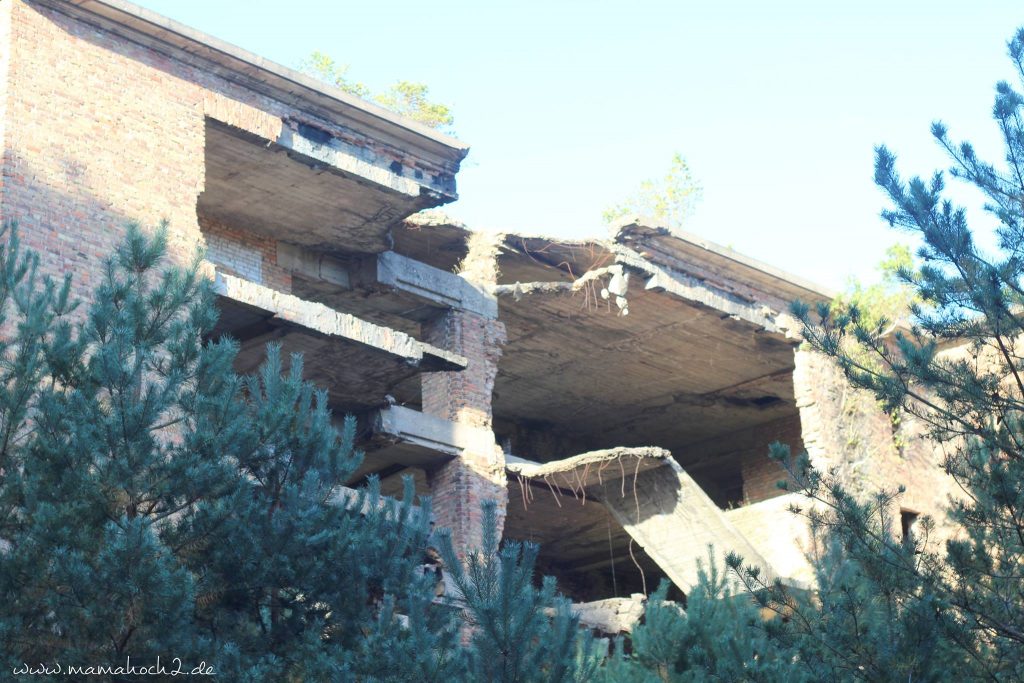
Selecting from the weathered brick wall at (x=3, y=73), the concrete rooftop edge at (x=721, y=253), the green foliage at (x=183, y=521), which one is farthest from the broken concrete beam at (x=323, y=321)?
the green foliage at (x=183, y=521)

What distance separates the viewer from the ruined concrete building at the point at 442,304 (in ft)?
43.9

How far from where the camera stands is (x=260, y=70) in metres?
14.4

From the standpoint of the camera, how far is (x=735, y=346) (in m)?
20.8

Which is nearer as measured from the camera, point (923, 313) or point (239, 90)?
point (923, 313)

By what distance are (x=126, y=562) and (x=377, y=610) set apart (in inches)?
66.0

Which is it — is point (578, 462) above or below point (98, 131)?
below

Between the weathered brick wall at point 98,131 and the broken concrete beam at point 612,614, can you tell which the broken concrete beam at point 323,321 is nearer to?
the weathered brick wall at point 98,131

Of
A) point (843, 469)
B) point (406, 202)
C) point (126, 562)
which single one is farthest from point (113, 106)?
point (843, 469)

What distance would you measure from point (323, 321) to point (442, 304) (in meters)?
2.93

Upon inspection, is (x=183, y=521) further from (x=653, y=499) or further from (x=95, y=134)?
(x=653, y=499)

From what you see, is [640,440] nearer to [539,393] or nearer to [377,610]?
[539,393]

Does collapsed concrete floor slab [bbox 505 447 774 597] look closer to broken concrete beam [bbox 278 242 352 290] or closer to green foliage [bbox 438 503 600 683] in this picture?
broken concrete beam [bbox 278 242 352 290]

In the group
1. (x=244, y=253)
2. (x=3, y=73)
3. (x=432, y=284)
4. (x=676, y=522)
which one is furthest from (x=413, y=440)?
(x=3, y=73)

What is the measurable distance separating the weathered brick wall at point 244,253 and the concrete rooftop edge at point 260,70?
207cm
